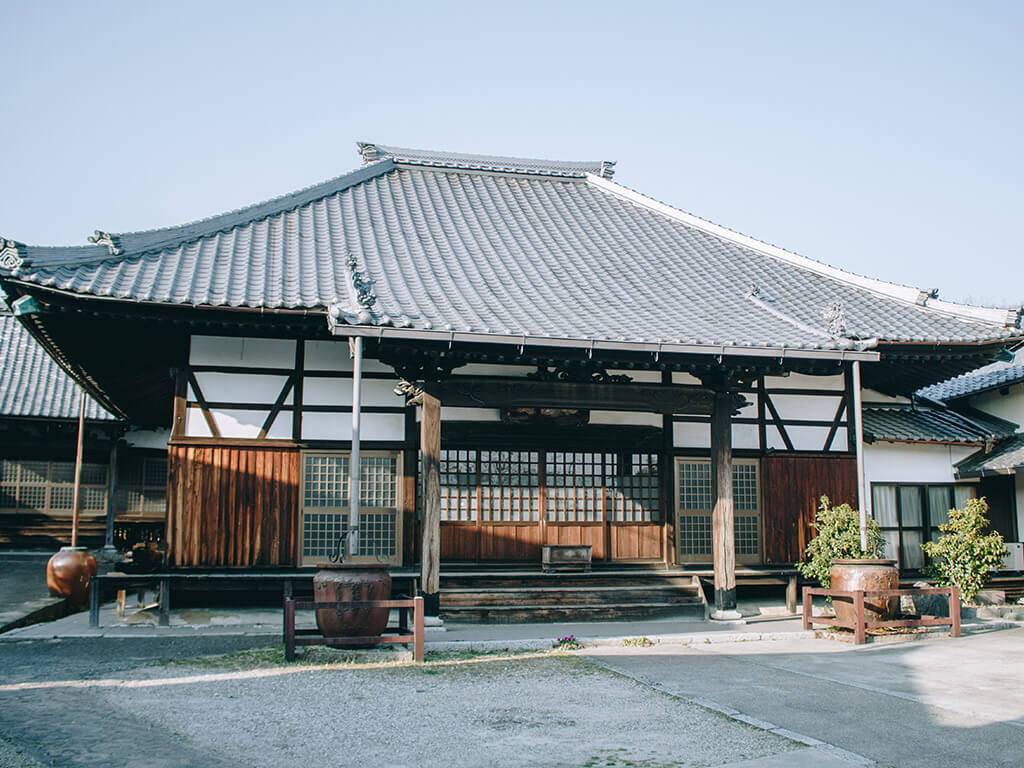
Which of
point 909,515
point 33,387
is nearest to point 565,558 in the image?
point 909,515

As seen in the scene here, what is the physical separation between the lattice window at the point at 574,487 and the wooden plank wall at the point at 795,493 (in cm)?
271

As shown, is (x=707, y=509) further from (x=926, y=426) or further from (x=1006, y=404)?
(x=1006, y=404)

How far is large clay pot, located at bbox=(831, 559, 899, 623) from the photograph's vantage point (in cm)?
1120

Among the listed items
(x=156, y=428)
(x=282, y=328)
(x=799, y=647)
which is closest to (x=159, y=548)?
(x=156, y=428)

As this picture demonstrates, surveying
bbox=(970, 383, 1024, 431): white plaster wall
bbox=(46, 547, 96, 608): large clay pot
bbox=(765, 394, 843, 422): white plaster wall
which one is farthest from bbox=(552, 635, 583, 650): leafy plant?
bbox=(970, 383, 1024, 431): white plaster wall

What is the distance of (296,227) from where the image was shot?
1478 cm

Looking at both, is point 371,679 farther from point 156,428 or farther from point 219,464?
point 156,428

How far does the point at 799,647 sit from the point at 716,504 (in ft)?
7.63

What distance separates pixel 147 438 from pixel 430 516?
46.1 ft

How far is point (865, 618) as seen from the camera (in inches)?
437

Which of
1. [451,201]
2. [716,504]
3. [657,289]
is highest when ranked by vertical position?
[451,201]

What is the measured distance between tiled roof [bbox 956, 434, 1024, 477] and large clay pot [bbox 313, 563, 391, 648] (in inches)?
431

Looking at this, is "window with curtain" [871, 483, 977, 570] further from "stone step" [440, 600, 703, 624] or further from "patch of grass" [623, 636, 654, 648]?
"patch of grass" [623, 636, 654, 648]

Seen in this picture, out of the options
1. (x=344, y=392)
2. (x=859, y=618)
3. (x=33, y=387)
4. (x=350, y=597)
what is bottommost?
(x=859, y=618)
